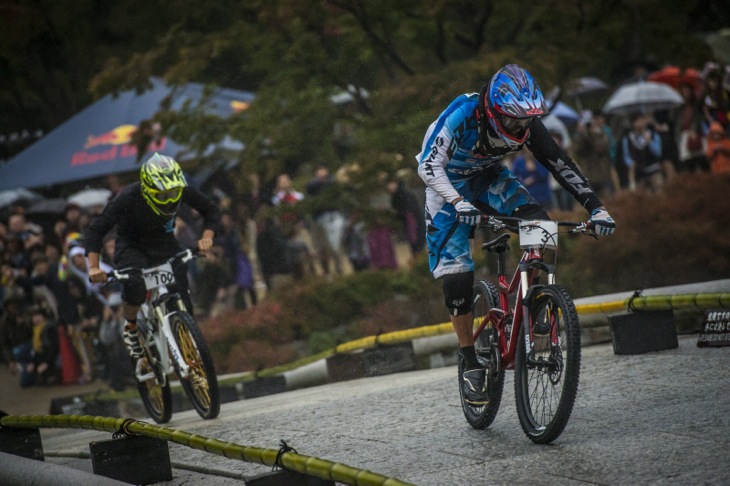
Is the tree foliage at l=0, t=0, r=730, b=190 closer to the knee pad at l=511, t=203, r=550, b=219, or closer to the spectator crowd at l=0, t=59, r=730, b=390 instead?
the spectator crowd at l=0, t=59, r=730, b=390

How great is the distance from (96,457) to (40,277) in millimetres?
12221

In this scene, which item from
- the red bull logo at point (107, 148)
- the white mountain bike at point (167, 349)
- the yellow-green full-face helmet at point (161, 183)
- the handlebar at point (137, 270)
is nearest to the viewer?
the white mountain bike at point (167, 349)

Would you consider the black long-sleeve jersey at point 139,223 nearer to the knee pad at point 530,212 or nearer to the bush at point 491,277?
the bush at point 491,277

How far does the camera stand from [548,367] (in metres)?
6.05

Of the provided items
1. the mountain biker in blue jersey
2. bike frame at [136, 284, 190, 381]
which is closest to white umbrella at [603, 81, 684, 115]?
bike frame at [136, 284, 190, 381]

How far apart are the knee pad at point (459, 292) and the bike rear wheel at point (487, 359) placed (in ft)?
0.54

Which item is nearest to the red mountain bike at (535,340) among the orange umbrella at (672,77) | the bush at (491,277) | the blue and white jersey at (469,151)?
the blue and white jersey at (469,151)

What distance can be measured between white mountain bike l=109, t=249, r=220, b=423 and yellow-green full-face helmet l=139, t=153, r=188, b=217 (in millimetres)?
457

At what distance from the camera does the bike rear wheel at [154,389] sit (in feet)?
32.0

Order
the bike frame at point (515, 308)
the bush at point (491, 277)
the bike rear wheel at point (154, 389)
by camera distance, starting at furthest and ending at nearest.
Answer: the bush at point (491, 277) < the bike rear wheel at point (154, 389) < the bike frame at point (515, 308)

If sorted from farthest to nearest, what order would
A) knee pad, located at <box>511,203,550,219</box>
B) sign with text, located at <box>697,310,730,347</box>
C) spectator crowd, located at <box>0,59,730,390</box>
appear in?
spectator crowd, located at <box>0,59,730,390</box>, sign with text, located at <box>697,310,730,347</box>, knee pad, located at <box>511,203,550,219</box>

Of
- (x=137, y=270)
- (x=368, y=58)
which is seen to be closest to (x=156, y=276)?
(x=137, y=270)

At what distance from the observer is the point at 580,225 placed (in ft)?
20.7

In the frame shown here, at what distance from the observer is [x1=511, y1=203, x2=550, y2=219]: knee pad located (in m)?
6.65
